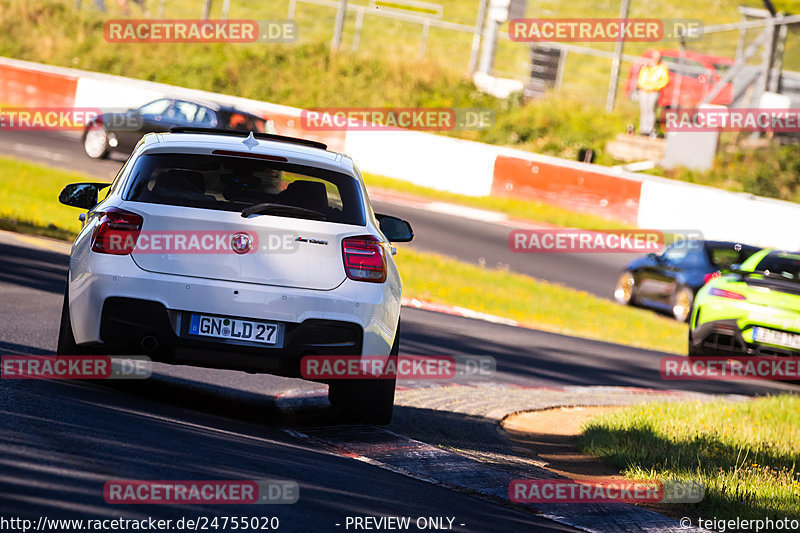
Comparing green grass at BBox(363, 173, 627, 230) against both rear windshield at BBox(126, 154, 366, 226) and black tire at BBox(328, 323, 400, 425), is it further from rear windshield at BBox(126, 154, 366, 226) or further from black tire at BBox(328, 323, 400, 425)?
rear windshield at BBox(126, 154, 366, 226)

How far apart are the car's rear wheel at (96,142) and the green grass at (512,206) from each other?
5762 mm

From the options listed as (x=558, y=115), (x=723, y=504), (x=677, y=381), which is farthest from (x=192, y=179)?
(x=558, y=115)

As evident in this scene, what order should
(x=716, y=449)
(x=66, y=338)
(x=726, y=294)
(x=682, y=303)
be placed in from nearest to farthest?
(x=66, y=338), (x=716, y=449), (x=726, y=294), (x=682, y=303)

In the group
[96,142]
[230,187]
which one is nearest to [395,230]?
[230,187]

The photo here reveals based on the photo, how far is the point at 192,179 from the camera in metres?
7.68

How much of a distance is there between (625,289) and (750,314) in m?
6.47

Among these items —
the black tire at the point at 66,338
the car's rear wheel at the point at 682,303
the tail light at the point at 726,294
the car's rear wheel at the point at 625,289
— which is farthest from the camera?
the car's rear wheel at the point at 625,289

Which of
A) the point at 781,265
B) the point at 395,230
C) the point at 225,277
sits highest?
the point at 395,230

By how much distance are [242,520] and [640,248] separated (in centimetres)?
2102

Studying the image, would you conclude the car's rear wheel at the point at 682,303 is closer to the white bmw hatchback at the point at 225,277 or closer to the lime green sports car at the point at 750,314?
the lime green sports car at the point at 750,314

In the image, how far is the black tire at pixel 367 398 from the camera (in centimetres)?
784

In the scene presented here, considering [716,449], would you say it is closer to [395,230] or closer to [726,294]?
[395,230]

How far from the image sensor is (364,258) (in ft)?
24.4

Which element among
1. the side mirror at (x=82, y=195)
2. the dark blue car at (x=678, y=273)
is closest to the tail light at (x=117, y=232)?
the side mirror at (x=82, y=195)
